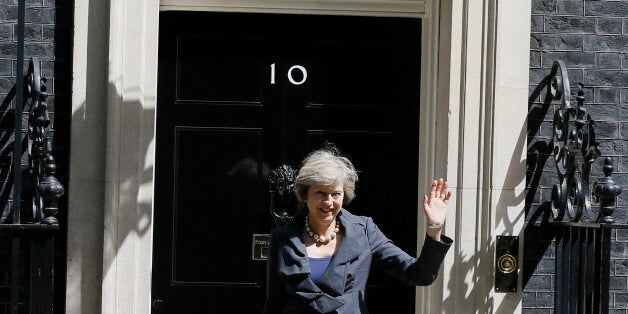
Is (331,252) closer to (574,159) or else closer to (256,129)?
(574,159)

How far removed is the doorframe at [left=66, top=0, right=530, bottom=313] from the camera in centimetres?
687

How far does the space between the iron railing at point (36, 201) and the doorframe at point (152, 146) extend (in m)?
0.24

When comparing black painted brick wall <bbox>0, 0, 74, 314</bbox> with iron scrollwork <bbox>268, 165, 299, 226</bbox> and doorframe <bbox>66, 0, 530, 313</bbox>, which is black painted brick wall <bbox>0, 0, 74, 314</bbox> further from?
iron scrollwork <bbox>268, 165, 299, 226</bbox>

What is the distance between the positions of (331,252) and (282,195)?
178 centimetres

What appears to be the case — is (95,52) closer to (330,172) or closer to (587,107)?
(330,172)

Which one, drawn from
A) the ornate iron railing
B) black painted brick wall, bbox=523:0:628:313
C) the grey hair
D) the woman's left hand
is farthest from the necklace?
black painted brick wall, bbox=523:0:628:313

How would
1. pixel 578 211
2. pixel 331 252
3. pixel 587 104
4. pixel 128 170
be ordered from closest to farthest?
pixel 331 252, pixel 578 211, pixel 128 170, pixel 587 104

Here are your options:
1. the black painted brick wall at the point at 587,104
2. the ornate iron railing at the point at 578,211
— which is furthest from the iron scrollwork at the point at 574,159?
the black painted brick wall at the point at 587,104

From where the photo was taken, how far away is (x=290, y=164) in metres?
7.33

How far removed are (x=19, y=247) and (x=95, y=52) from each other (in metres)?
1.14

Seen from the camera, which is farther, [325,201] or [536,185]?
[536,185]

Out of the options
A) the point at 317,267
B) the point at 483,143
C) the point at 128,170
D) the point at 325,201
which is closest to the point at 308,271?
the point at 317,267

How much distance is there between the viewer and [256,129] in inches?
288


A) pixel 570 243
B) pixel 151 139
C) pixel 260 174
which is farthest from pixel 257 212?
pixel 570 243
